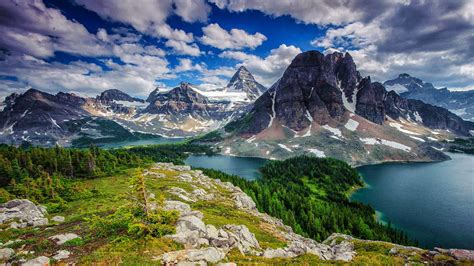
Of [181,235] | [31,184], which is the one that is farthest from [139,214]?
[31,184]

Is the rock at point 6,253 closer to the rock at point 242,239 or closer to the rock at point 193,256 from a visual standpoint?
the rock at point 193,256

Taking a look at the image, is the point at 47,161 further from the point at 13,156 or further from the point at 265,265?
the point at 265,265

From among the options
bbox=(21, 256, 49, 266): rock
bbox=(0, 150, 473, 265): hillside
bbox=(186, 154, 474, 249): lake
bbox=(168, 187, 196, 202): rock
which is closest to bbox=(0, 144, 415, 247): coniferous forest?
bbox=(186, 154, 474, 249): lake

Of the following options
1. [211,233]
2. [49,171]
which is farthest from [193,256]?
[49,171]

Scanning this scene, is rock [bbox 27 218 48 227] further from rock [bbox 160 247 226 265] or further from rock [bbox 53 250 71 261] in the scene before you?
rock [bbox 160 247 226 265]

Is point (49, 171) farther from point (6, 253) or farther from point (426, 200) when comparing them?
point (426, 200)

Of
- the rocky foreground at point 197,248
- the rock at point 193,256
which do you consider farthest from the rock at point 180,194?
the rock at point 193,256
